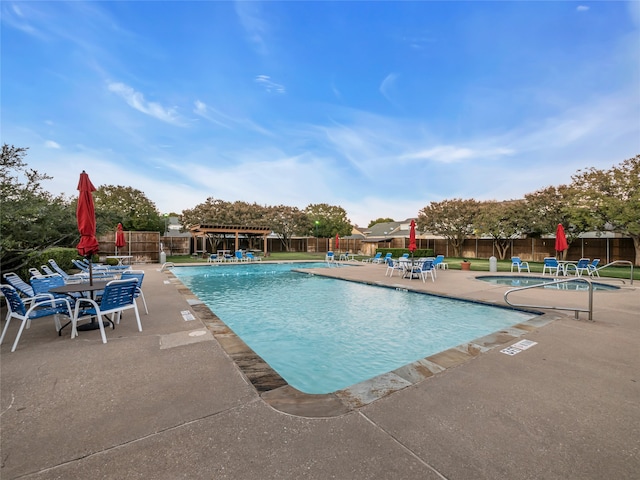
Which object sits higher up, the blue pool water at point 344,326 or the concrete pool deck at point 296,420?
the concrete pool deck at point 296,420

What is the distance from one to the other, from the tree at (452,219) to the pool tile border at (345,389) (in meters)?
22.2

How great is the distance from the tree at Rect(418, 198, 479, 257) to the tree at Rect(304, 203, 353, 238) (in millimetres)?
9250

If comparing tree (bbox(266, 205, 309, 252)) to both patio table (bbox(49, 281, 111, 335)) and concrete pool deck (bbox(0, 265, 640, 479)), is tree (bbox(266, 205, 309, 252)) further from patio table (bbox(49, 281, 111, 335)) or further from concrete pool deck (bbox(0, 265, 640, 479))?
concrete pool deck (bbox(0, 265, 640, 479))

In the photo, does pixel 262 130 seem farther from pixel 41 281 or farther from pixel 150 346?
pixel 150 346

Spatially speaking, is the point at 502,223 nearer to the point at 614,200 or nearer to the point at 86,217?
the point at 614,200

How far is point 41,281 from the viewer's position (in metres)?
5.26

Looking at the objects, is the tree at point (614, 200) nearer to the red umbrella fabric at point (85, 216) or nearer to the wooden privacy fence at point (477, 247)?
the wooden privacy fence at point (477, 247)

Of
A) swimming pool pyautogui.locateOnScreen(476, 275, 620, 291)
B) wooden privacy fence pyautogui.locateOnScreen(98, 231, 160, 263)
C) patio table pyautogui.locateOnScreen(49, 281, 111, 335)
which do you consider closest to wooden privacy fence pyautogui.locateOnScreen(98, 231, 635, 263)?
wooden privacy fence pyautogui.locateOnScreen(98, 231, 160, 263)

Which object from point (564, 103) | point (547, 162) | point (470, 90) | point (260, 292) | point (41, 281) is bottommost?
point (260, 292)

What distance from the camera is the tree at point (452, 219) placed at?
24703 mm

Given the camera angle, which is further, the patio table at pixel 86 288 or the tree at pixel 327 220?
the tree at pixel 327 220

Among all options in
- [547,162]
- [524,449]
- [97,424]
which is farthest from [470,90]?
[97,424]

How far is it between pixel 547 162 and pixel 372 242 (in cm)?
1994

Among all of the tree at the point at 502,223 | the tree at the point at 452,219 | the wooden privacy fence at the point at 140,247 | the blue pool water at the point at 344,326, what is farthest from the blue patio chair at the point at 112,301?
the tree at the point at 452,219
